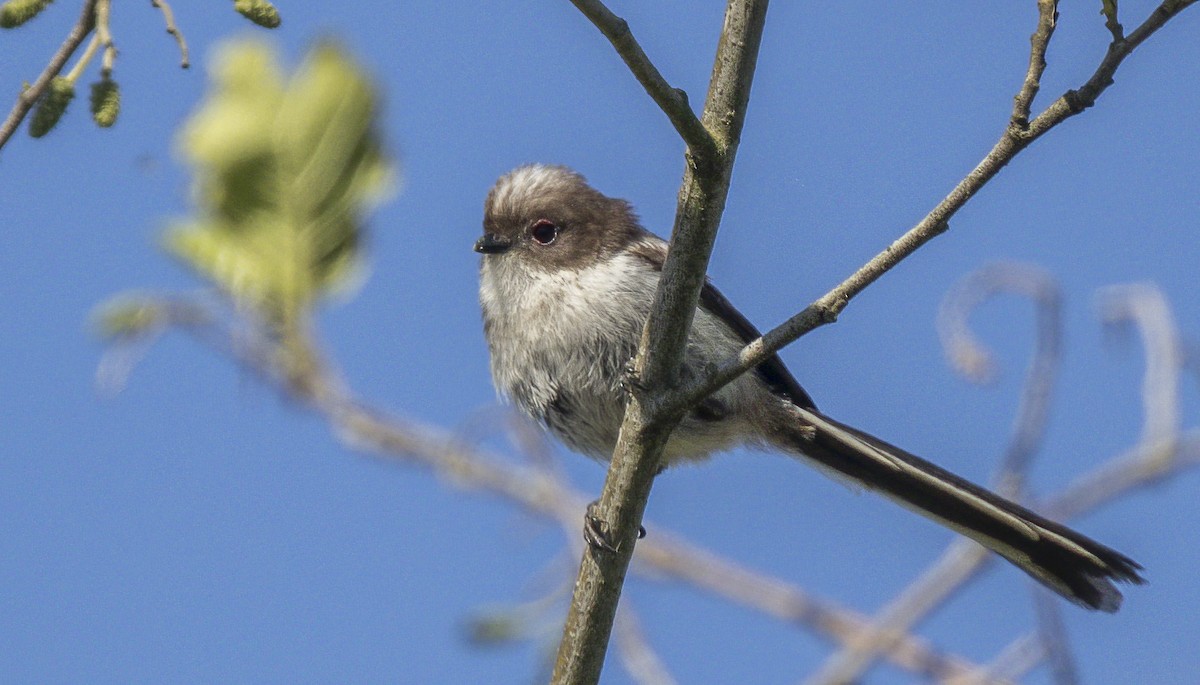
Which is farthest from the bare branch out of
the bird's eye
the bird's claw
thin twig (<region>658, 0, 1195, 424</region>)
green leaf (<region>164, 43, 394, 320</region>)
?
the bird's eye

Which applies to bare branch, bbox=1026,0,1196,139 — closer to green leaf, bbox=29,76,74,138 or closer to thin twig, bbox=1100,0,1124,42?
thin twig, bbox=1100,0,1124,42

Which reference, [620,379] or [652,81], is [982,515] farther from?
[652,81]

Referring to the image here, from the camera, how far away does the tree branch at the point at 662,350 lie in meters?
2.53

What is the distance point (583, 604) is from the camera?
3.16 metres

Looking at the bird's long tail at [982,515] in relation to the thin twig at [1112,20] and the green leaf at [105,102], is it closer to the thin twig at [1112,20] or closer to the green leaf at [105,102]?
the thin twig at [1112,20]

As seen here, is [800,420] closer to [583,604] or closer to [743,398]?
[743,398]

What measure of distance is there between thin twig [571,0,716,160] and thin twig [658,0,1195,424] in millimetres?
372

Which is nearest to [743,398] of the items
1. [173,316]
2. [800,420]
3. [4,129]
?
[800,420]

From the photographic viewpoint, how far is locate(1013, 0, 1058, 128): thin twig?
2.13 m

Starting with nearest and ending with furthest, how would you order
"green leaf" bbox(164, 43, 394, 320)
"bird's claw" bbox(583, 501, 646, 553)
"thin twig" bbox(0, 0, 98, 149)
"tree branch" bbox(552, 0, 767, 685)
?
"thin twig" bbox(0, 0, 98, 149), "green leaf" bbox(164, 43, 394, 320), "tree branch" bbox(552, 0, 767, 685), "bird's claw" bbox(583, 501, 646, 553)

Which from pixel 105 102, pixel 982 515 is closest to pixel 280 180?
pixel 105 102

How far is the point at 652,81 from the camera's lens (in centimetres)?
234

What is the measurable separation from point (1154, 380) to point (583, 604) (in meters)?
1.92

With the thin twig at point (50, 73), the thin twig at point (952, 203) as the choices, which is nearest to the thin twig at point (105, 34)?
the thin twig at point (50, 73)
